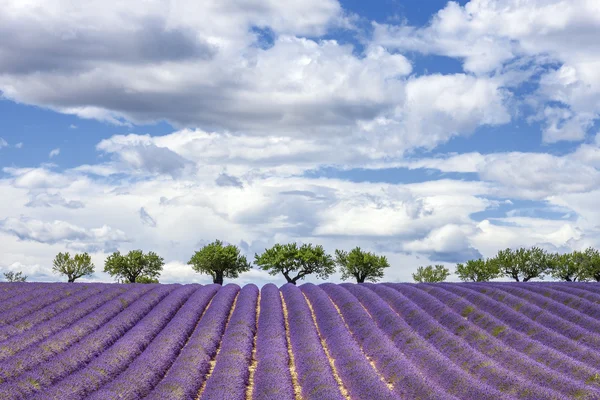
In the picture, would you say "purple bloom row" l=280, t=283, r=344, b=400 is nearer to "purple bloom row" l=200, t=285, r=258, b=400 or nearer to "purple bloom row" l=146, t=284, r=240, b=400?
"purple bloom row" l=200, t=285, r=258, b=400

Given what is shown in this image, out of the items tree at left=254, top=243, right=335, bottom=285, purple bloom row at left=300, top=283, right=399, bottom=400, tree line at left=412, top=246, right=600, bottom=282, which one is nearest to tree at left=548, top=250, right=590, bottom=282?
tree line at left=412, top=246, right=600, bottom=282

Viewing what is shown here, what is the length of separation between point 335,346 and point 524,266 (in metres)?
53.9

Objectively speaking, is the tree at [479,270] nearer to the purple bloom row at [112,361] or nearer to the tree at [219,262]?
the tree at [219,262]

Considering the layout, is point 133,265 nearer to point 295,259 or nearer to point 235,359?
point 295,259

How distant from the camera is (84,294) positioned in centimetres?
3669

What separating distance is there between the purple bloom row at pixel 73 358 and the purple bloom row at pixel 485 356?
12923 millimetres

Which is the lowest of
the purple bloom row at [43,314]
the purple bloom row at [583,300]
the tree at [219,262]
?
the purple bloom row at [43,314]

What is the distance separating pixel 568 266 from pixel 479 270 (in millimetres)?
10340

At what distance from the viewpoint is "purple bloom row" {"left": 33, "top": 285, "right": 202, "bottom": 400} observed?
52.2ft

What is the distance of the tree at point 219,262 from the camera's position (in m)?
69.6

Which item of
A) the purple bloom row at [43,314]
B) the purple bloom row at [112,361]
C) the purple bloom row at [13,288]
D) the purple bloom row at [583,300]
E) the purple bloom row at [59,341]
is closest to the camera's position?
the purple bloom row at [112,361]

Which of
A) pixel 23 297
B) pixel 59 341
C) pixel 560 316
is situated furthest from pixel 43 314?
pixel 560 316

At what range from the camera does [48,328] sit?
25297mm

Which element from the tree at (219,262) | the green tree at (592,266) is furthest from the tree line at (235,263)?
the green tree at (592,266)
